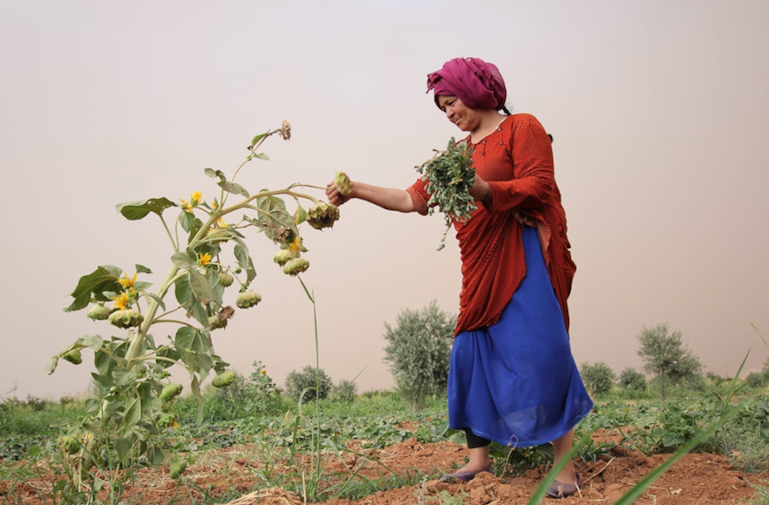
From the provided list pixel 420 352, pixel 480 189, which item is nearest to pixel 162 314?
pixel 480 189

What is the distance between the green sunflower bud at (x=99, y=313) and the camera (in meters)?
2.44

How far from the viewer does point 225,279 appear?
2.49m

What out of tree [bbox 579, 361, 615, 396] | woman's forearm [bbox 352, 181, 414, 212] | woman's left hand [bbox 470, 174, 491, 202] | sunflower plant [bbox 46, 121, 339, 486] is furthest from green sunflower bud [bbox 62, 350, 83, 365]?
tree [bbox 579, 361, 615, 396]

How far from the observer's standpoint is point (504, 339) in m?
2.79

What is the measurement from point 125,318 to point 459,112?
167 centimetres

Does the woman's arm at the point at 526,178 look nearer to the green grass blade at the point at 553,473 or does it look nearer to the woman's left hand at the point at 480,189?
the woman's left hand at the point at 480,189

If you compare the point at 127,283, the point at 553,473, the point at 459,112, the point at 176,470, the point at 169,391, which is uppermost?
the point at 459,112

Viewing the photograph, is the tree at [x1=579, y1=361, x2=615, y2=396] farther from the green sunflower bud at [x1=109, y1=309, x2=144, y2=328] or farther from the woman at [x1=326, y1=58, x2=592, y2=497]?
the green sunflower bud at [x1=109, y1=309, x2=144, y2=328]

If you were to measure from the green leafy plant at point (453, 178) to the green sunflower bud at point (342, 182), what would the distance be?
0.33m

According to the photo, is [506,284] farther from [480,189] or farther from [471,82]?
[471,82]

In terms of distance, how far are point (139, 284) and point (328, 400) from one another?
20.4ft

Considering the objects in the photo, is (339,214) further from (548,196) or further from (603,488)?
(603,488)

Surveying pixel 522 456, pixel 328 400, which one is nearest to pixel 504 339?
pixel 522 456

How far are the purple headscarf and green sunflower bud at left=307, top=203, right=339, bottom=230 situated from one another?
2.90 feet
